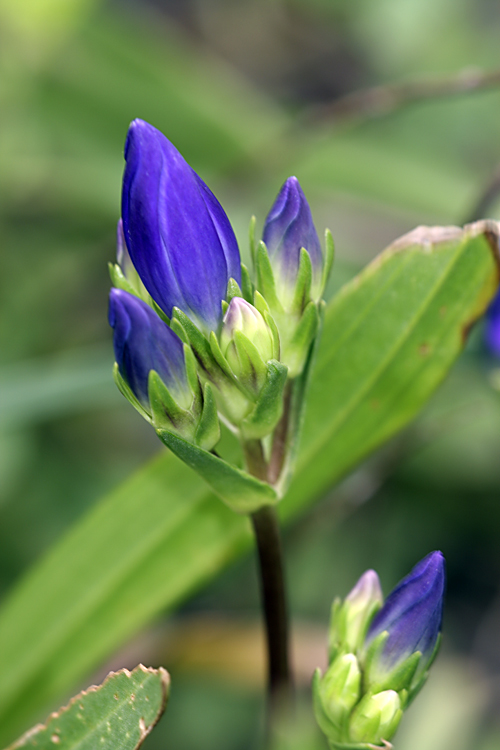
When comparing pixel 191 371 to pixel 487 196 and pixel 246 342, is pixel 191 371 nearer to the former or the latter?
pixel 246 342

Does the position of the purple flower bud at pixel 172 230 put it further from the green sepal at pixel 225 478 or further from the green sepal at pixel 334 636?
the green sepal at pixel 334 636

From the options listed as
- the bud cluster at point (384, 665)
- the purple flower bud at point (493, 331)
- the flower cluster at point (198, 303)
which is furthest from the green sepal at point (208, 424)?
the purple flower bud at point (493, 331)

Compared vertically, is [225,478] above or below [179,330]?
below

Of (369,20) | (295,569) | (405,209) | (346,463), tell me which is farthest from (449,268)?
(369,20)

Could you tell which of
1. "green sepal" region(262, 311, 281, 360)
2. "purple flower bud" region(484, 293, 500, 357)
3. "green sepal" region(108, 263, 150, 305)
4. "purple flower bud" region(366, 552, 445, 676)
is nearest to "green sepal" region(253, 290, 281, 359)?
"green sepal" region(262, 311, 281, 360)

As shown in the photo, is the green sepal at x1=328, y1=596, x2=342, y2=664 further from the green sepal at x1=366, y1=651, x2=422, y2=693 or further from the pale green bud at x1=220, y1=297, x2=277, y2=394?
the pale green bud at x1=220, y1=297, x2=277, y2=394

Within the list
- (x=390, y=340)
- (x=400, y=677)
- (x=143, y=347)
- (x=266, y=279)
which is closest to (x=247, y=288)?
(x=266, y=279)
